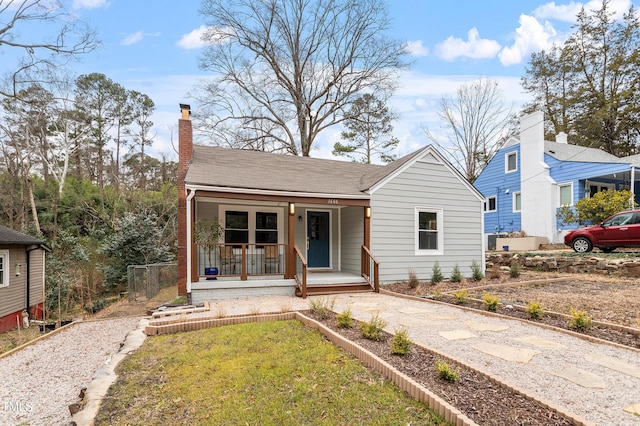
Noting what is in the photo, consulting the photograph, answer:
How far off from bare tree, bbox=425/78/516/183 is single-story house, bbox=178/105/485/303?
16.8m

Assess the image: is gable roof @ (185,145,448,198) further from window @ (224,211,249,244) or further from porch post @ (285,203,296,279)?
window @ (224,211,249,244)

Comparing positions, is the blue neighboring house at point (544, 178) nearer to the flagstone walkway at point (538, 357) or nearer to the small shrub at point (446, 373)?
the flagstone walkway at point (538, 357)

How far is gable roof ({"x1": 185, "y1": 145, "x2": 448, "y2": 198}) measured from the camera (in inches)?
344

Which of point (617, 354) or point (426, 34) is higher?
point (426, 34)

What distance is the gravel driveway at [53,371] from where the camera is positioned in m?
3.74

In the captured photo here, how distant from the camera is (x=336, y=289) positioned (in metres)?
9.07

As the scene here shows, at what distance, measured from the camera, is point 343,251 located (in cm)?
1114

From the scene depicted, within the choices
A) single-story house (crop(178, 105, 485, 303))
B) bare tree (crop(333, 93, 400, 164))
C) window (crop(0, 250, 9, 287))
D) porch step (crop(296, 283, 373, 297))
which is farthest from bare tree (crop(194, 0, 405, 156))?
porch step (crop(296, 283, 373, 297))

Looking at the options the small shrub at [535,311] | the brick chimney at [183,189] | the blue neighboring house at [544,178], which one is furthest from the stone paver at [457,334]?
the blue neighboring house at [544,178]

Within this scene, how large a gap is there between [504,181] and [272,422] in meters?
20.6

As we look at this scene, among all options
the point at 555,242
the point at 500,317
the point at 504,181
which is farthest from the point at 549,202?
the point at 500,317

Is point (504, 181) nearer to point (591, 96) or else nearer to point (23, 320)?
point (591, 96)

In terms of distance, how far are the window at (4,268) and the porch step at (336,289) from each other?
10027 millimetres

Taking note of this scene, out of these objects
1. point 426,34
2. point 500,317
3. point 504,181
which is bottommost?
point 500,317
